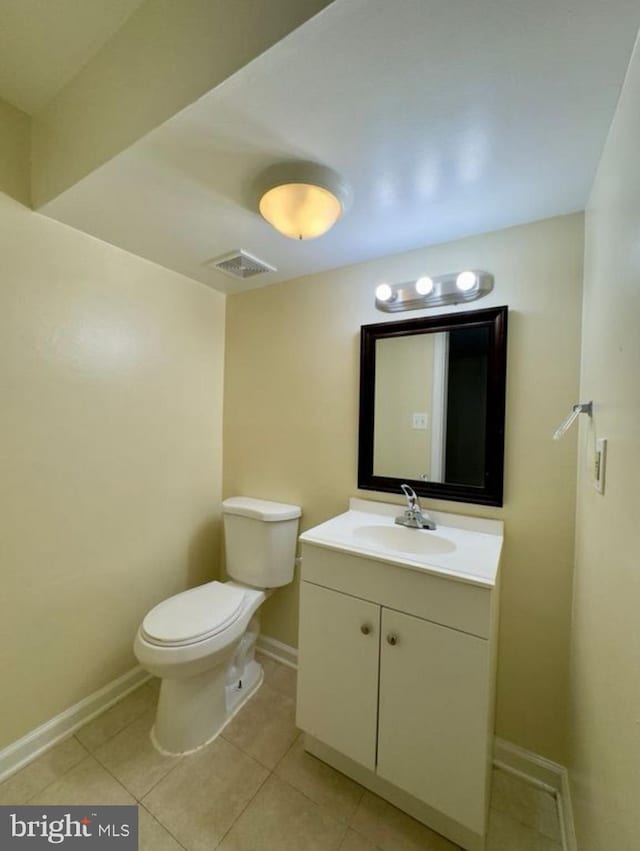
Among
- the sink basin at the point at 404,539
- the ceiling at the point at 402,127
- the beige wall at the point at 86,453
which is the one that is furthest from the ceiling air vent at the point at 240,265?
the sink basin at the point at 404,539

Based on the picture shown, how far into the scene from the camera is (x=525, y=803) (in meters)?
1.19

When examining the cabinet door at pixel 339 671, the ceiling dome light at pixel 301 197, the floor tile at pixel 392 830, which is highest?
the ceiling dome light at pixel 301 197

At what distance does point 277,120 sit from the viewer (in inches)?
34.7

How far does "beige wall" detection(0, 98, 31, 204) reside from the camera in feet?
3.92

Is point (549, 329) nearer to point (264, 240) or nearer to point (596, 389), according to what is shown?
point (596, 389)

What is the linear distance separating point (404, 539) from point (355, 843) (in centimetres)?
93

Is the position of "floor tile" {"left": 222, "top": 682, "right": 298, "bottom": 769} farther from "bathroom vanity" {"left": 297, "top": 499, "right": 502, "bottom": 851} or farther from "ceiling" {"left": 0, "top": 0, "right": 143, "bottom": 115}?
"ceiling" {"left": 0, "top": 0, "right": 143, "bottom": 115}

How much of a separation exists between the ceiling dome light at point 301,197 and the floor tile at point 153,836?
6.48 feet

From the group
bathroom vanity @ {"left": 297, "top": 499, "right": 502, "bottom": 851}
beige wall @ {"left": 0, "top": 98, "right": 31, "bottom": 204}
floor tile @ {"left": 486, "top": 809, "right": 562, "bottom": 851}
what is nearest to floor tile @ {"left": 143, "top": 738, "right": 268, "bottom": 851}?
bathroom vanity @ {"left": 297, "top": 499, "right": 502, "bottom": 851}

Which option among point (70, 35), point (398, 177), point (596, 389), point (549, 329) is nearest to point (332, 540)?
point (596, 389)

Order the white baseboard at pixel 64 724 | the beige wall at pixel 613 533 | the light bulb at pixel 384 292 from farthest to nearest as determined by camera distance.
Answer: the light bulb at pixel 384 292 → the white baseboard at pixel 64 724 → the beige wall at pixel 613 533

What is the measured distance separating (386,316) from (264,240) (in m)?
0.62

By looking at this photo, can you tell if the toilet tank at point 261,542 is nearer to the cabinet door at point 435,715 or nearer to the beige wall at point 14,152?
the cabinet door at point 435,715

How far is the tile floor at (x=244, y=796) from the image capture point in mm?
1073
